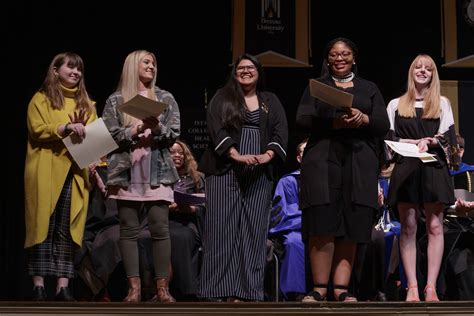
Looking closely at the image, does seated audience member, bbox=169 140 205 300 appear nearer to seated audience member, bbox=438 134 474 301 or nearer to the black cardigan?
the black cardigan

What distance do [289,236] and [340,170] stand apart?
1.53 meters

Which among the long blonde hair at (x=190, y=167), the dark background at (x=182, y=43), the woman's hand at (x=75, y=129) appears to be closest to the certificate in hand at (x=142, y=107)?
the woman's hand at (x=75, y=129)

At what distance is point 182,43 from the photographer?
8586 millimetres

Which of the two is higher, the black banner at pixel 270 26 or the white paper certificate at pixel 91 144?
the black banner at pixel 270 26

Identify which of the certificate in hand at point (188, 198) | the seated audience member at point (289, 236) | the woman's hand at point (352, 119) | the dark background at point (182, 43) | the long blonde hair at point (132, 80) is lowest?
the seated audience member at point (289, 236)

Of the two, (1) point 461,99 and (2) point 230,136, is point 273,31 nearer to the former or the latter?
(1) point 461,99

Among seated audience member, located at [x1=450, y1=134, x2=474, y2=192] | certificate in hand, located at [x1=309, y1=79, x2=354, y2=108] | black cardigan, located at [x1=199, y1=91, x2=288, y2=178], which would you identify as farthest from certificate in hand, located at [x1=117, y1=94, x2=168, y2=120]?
seated audience member, located at [x1=450, y1=134, x2=474, y2=192]

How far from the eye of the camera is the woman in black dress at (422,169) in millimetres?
5871

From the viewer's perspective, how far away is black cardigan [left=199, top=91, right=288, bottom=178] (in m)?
5.73

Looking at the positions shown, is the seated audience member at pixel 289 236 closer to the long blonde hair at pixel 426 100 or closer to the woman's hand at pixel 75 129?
the long blonde hair at pixel 426 100

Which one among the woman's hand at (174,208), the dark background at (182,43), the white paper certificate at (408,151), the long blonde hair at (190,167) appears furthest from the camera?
the dark background at (182,43)

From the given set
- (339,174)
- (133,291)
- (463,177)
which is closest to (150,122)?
(133,291)

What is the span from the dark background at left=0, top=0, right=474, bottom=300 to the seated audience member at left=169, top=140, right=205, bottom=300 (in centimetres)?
130

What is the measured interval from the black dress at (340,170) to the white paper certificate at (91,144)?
115cm
